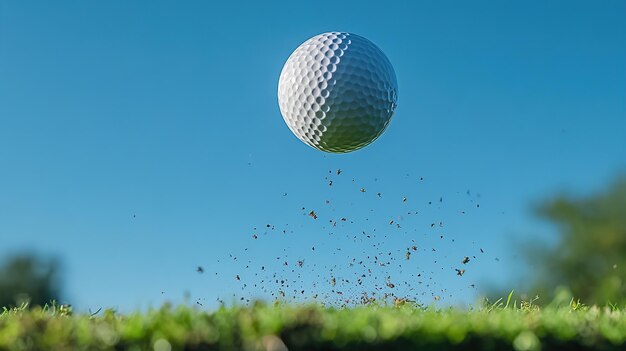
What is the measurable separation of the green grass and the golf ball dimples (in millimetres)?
3940

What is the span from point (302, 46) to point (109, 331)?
5145 mm

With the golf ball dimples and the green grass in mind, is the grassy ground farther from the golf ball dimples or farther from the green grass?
the golf ball dimples

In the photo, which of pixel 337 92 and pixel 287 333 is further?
pixel 337 92

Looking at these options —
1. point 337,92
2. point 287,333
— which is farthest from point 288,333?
point 337,92

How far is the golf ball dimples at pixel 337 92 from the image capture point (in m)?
7.48

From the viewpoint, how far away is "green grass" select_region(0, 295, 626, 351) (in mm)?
3236

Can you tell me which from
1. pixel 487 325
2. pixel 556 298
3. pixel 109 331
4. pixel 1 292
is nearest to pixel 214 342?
pixel 109 331

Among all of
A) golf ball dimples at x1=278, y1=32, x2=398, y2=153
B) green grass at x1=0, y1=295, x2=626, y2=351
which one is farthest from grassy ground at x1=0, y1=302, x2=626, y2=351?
golf ball dimples at x1=278, y1=32, x2=398, y2=153

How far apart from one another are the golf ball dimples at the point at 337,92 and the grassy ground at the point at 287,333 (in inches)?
155

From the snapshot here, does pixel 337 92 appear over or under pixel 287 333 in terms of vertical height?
over

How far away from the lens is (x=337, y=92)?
745cm

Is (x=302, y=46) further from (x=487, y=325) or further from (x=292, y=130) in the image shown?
(x=487, y=325)

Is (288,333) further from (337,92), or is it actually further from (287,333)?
(337,92)

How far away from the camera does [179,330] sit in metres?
3.23
